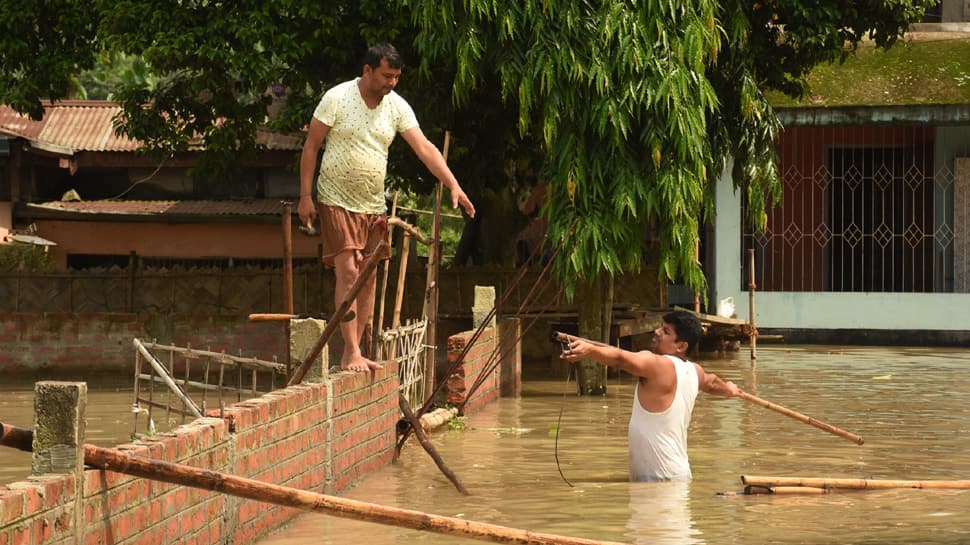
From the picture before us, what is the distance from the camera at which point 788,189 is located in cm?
2252

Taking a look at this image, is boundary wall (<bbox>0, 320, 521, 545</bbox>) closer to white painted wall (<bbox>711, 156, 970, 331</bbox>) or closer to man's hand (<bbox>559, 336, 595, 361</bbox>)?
man's hand (<bbox>559, 336, 595, 361</bbox>)

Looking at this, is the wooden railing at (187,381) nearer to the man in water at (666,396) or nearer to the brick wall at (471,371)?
the brick wall at (471,371)

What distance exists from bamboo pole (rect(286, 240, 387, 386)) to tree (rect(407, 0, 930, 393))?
539cm

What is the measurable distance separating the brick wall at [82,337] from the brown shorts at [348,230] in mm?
10542

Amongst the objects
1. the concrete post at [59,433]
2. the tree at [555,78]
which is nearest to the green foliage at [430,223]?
the tree at [555,78]

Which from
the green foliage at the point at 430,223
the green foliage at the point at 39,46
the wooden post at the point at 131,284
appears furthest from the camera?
the green foliage at the point at 430,223

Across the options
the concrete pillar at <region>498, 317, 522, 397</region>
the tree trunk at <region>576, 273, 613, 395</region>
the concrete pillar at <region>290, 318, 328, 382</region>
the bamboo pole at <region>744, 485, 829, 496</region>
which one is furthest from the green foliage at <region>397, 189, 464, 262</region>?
the bamboo pole at <region>744, 485, 829, 496</region>

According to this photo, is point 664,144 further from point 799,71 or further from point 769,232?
point 769,232

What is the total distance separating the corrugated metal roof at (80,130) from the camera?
2409cm

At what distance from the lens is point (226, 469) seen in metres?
6.80

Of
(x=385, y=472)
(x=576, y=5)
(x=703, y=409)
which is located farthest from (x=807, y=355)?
(x=385, y=472)

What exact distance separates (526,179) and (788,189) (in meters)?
3.98

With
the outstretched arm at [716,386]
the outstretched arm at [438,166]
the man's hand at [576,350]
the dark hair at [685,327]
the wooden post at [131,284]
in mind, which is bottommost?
the outstretched arm at [716,386]

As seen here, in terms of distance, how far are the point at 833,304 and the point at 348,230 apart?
1381 centimetres
